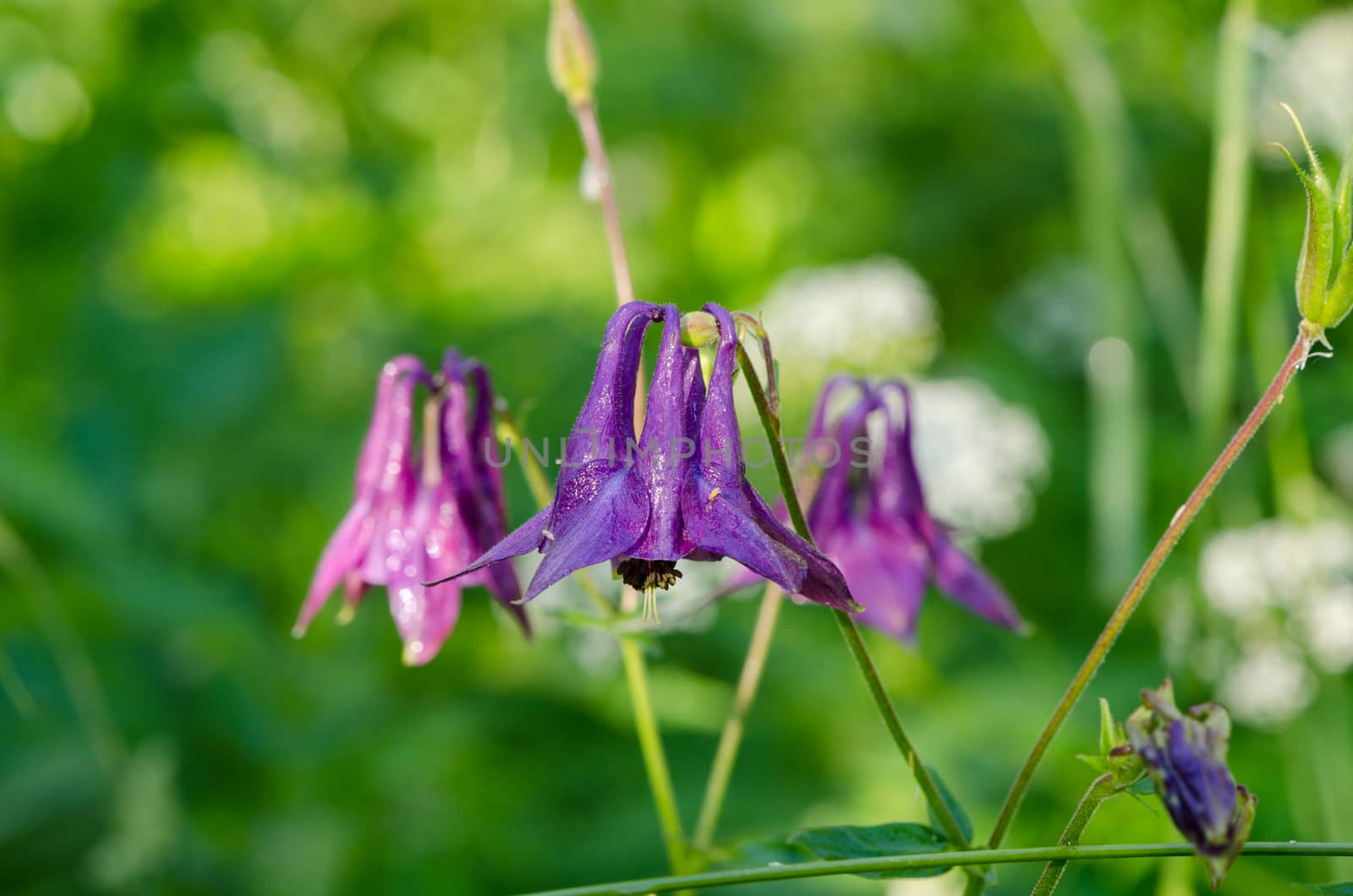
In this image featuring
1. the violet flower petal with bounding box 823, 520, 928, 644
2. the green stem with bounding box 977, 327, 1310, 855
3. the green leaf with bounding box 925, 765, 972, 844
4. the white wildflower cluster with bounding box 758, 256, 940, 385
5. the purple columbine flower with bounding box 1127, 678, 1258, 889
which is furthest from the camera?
the white wildflower cluster with bounding box 758, 256, 940, 385

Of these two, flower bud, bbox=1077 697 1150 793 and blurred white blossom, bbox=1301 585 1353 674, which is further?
blurred white blossom, bbox=1301 585 1353 674

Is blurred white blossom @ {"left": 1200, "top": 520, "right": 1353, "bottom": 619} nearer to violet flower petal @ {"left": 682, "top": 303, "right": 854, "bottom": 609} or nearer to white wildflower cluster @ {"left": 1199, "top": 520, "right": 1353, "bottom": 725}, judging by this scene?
white wildflower cluster @ {"left": 1199, "top": 520, "right": 1353, "bottom": 725}

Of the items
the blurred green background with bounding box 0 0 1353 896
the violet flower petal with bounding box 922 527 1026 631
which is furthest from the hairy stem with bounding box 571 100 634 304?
the blurred green background with bounding box 0 0 1353 896

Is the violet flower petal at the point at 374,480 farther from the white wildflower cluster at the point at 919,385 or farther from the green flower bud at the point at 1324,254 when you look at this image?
the white wildflower cluster at the point at 919,385

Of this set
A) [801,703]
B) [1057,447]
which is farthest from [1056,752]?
[1057,447]

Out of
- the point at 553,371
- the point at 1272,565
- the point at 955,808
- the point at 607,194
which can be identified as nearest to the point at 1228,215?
the point at 1272,565
